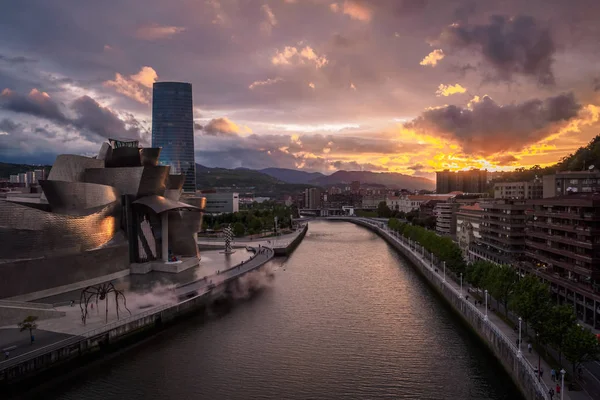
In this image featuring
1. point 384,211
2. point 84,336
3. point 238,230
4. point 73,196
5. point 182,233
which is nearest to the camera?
point 84,336

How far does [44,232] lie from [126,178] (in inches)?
465

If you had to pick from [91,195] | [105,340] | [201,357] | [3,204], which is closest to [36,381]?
[105,340]

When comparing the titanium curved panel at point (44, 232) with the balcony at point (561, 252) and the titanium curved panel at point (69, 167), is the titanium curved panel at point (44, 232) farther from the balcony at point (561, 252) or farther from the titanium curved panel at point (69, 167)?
the balcony at point (561, 252)

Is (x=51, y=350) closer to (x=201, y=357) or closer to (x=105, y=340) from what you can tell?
(x=105, y=340)

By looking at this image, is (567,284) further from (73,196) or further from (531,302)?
(73,196)

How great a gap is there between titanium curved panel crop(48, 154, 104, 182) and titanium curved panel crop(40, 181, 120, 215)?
4618mm

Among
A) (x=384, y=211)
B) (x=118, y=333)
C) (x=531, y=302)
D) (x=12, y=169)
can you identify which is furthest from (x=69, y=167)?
(x=12, y=169)

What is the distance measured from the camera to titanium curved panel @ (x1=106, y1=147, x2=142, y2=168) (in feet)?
148

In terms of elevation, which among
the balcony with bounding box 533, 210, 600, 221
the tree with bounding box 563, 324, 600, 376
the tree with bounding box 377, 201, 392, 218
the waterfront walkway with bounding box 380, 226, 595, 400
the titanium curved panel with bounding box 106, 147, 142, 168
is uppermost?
the titanium curved panel with bounding box 106, 147, 142, 168

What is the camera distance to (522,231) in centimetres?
4456

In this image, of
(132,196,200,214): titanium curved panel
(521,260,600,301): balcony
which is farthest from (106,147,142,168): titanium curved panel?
(521,260,600,301): balcony

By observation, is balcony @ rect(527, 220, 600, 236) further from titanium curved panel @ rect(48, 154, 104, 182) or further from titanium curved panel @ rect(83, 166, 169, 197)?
titanium curved panel @ rect(48, 154, 104, 182)

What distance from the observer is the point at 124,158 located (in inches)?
1783

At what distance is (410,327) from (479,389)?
30.1ft
